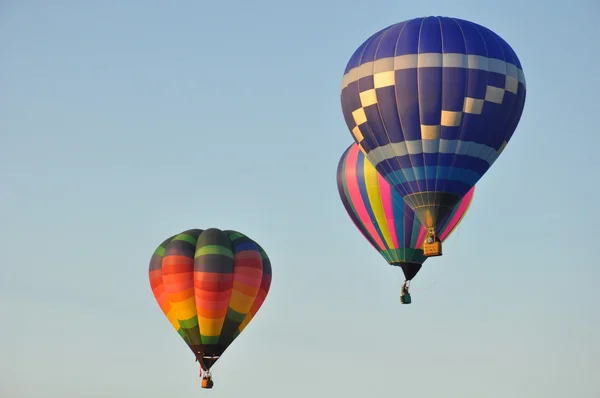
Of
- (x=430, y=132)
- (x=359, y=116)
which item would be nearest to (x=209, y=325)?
(x=359, y=116)

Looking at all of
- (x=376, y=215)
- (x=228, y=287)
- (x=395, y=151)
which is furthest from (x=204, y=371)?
(x=395, y=151)

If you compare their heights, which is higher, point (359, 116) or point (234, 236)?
point (359, 116)

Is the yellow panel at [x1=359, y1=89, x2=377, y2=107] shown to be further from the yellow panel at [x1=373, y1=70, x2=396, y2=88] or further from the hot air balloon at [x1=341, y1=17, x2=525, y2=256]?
the yellow panel at [x1=373, y1=70, x2=396, y2=88]

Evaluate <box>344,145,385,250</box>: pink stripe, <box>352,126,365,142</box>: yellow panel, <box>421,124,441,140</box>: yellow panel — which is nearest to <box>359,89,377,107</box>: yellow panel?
<box>352,126,365,142</box>: yellow panel

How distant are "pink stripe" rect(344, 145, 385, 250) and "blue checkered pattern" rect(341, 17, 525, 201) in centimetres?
524

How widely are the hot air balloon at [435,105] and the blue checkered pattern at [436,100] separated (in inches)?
1.0

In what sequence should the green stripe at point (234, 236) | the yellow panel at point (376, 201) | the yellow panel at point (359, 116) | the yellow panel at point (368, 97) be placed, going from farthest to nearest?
the green stripe at point (234, 236) < the yellow panel at point (376, 201) < the yellow panel at point (359, 116) < the yellow panel at point (368, 97)

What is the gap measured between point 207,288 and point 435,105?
385 inches

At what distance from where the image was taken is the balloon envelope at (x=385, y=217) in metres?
46.0

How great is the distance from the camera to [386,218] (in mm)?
46125

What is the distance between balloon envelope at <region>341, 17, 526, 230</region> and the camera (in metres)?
40.1

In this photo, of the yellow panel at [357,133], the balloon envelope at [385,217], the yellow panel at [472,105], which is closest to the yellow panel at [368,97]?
the yellow panel at [357,133]

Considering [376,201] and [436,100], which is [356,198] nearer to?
[376,201]

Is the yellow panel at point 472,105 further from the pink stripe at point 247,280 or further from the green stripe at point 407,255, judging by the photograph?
the pink stripe at point 247,280
